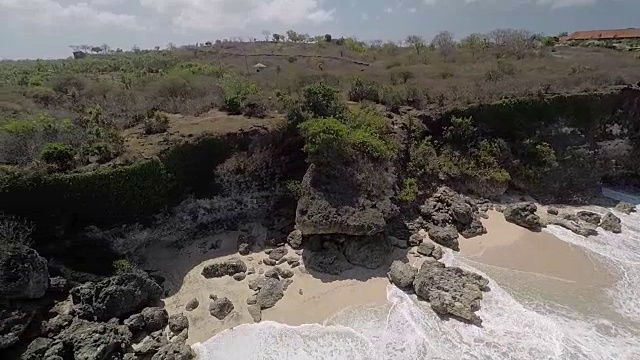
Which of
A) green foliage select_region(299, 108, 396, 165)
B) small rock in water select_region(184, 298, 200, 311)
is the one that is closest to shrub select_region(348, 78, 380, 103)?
green foliage select_region(299, 108, 396, 165)

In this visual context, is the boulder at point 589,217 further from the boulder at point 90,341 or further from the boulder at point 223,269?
the boulder at point 90,341

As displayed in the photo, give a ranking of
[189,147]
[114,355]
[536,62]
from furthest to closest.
Result: [536,62]
[189,147]
[114,355]

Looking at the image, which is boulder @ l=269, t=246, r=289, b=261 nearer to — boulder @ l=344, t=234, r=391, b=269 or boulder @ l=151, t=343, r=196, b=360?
boulder @ l=344, t=234, r=391, b=269

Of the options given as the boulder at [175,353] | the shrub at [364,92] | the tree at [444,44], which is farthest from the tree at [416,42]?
the boulder at [175,353]

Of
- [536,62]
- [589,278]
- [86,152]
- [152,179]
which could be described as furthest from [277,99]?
[536,62]

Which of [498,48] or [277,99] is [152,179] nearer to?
[277,99]

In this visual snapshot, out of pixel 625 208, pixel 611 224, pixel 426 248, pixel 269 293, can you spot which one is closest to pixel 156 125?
pixel 269 293

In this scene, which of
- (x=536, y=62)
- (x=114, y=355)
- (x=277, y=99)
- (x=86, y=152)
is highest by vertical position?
(x=536, y=62)

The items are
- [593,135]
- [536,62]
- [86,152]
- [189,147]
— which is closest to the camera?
[86,152]
